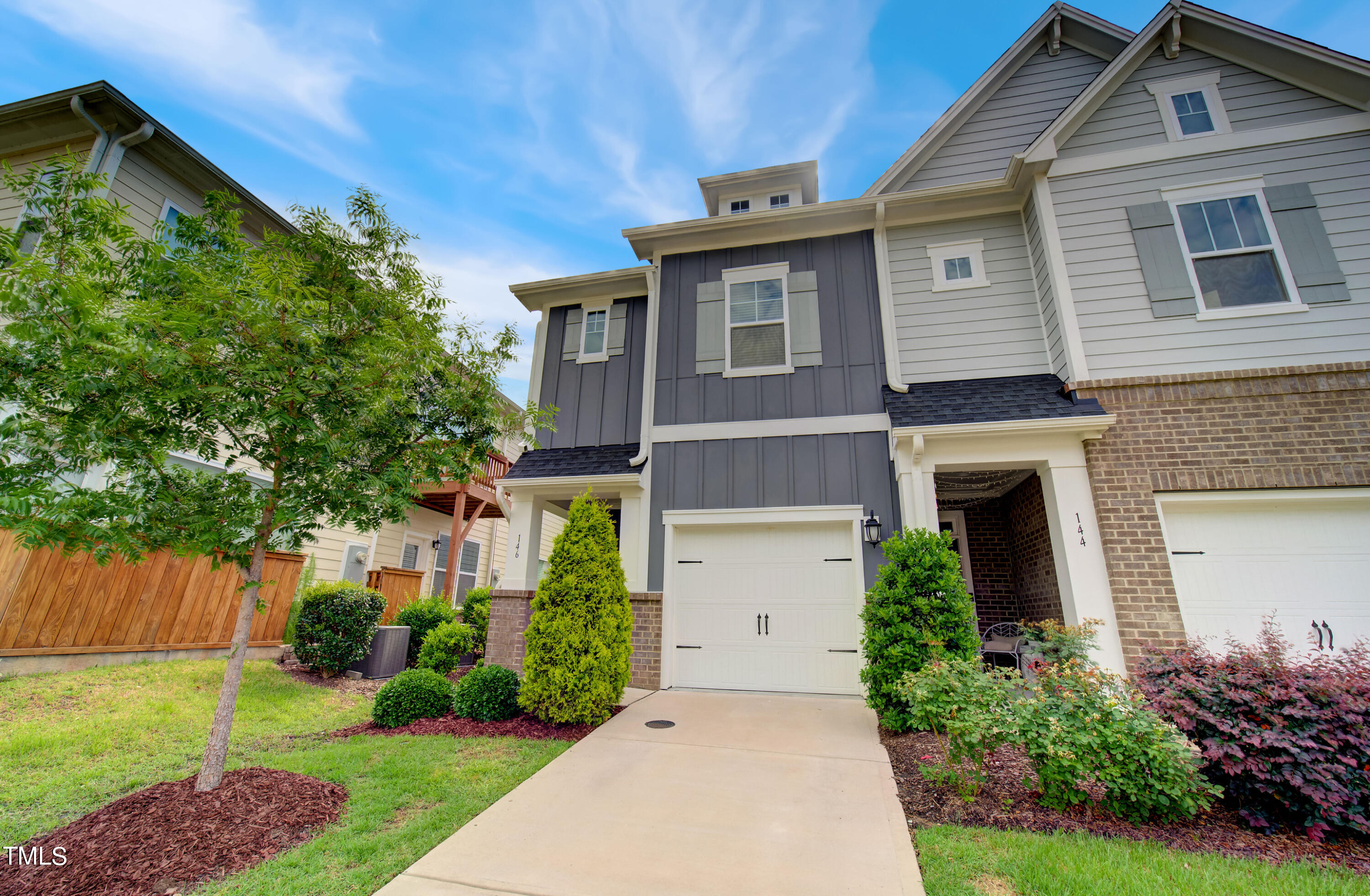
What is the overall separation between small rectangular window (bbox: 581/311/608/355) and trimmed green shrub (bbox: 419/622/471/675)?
473 cm

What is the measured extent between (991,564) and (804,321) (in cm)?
495

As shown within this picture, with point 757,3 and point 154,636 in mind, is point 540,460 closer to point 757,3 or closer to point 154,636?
point 154,636

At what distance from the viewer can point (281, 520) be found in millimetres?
3908

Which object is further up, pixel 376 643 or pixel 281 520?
pixel 281 520

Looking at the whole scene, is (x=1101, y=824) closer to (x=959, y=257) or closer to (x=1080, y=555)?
(x=1080, y=555)

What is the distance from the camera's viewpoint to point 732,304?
8508 mm

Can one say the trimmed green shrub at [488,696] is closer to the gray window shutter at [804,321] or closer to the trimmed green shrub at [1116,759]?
the trimmed green shrub at [1116,759]

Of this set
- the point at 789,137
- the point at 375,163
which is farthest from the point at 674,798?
the point at 375,163

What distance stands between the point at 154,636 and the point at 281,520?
17.4 feet

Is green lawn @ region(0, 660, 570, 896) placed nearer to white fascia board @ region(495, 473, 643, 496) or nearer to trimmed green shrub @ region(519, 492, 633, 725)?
trimmed green shrub @ region(519, 492, 633, 725)

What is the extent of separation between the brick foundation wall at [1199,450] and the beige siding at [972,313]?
4.65 feet

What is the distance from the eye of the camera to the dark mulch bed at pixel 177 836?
270 cm

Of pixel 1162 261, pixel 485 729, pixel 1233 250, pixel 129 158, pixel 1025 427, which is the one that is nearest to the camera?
pixel 485 729

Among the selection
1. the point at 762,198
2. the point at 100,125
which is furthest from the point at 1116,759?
the point at 100,125
